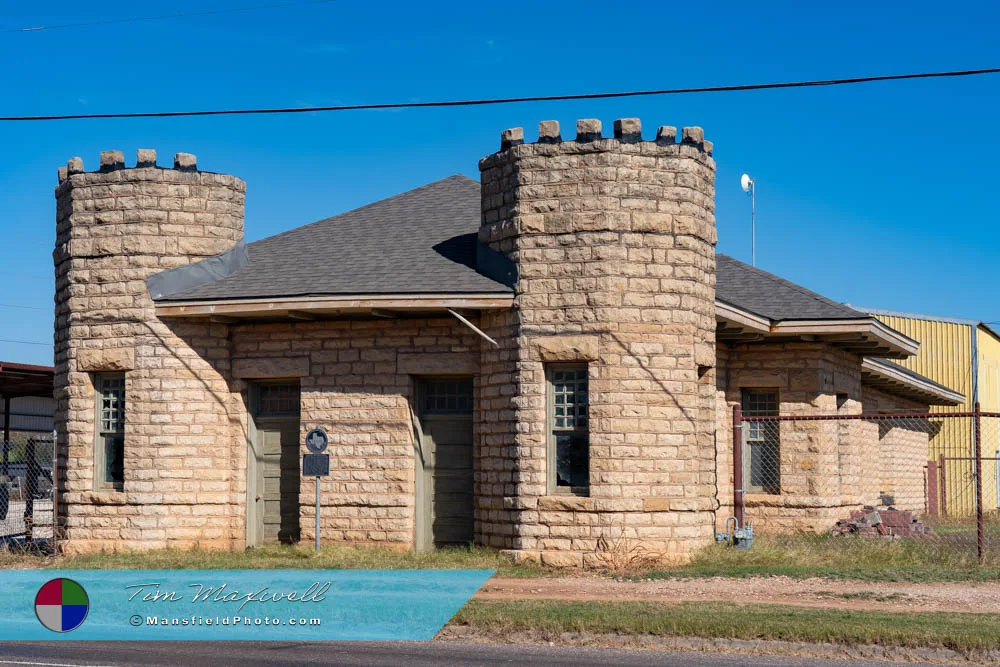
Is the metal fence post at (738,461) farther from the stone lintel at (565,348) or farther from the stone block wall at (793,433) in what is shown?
the stone lintel at (565,348)

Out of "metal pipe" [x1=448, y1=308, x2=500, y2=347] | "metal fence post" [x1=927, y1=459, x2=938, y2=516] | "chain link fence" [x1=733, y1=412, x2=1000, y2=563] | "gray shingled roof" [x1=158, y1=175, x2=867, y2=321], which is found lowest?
"metal fence post" [x1=927, y1=459, x2=938, y2=516]

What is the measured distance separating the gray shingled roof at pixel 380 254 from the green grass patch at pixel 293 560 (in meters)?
3.56

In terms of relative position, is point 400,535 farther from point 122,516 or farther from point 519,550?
point 122,516

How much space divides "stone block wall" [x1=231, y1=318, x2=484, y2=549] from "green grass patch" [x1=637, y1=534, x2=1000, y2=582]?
13.0 feet

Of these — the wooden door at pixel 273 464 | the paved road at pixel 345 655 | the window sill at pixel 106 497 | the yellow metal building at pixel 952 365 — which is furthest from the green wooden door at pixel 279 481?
the yellow metal building at pixel 952 365

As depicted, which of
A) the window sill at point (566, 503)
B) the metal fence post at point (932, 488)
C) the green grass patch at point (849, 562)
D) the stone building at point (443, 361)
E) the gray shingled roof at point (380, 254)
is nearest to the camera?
the green grass patch at point (849, 562)

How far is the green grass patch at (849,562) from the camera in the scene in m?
14.2

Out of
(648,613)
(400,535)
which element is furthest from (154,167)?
(648,613)

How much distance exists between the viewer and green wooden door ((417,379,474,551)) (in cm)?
1722

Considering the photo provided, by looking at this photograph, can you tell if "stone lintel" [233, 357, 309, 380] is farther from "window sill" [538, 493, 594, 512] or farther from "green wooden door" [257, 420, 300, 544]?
"window sill" [538, 493, 594, 512]

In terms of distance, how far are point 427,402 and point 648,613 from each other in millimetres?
6739

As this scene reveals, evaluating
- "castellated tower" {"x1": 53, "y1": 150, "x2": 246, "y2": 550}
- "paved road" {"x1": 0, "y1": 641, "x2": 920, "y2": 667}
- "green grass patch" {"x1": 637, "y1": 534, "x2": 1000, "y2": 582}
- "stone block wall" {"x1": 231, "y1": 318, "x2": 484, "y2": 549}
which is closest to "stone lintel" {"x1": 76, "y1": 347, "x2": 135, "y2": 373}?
"castellated tower" {"x1": 53, "y1": 150, "x2": 246, "y2": 550}

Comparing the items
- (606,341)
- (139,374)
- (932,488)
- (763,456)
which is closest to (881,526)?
(763,456)
